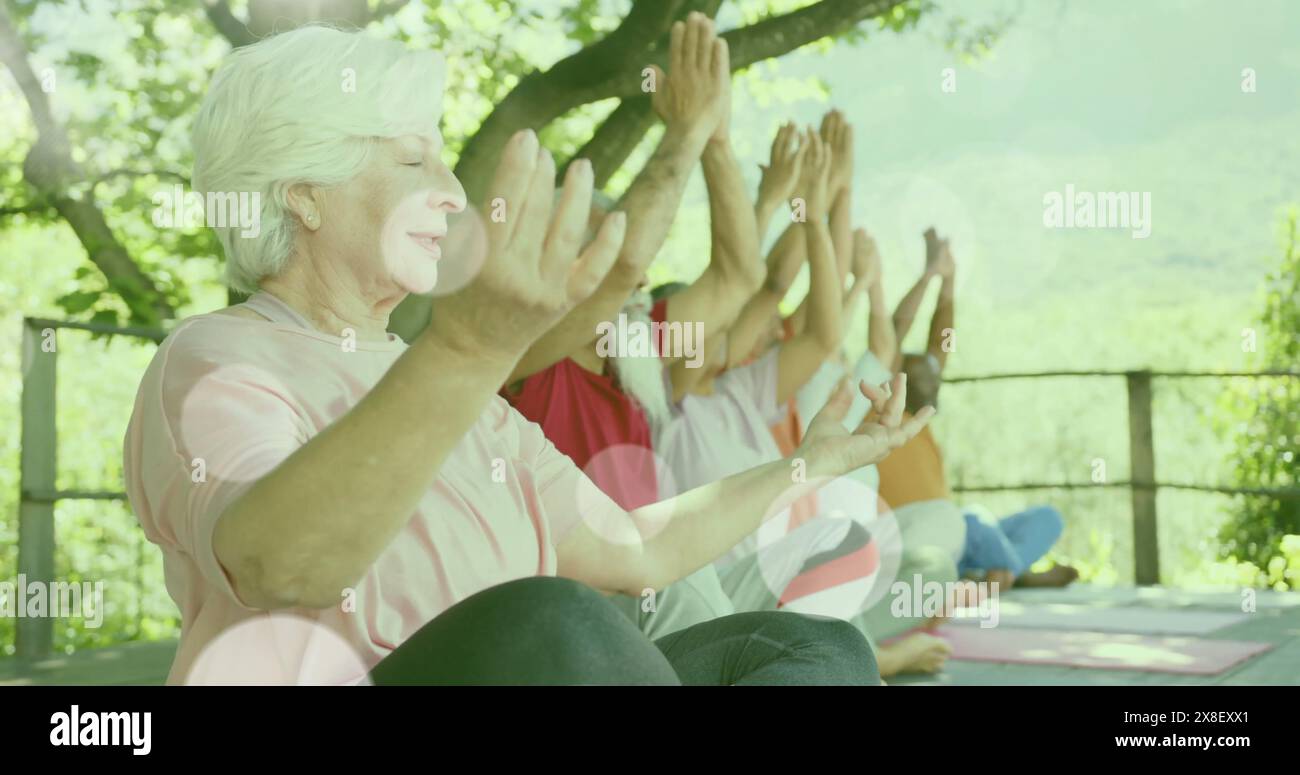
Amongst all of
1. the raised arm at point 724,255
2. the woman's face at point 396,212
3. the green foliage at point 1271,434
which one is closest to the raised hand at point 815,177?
the raised arm at point 724,255

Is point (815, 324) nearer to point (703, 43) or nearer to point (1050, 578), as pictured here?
point (703, 43)

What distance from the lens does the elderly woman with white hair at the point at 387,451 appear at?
1022 mm

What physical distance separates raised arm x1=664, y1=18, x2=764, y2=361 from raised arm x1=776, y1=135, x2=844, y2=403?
1.62 ft

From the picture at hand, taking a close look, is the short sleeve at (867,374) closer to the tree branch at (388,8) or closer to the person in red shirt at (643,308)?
the person in red shirt at (643,308)

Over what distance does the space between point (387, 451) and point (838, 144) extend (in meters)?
3.02

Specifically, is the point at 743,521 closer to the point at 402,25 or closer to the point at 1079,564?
the point at 402,25

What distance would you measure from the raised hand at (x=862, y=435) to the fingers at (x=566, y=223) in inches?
32.1

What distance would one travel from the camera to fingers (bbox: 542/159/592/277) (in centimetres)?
96

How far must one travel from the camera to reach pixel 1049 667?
4.09 meters

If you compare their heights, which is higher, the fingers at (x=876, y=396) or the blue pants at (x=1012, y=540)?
the fingers at (x=876, y=396)
